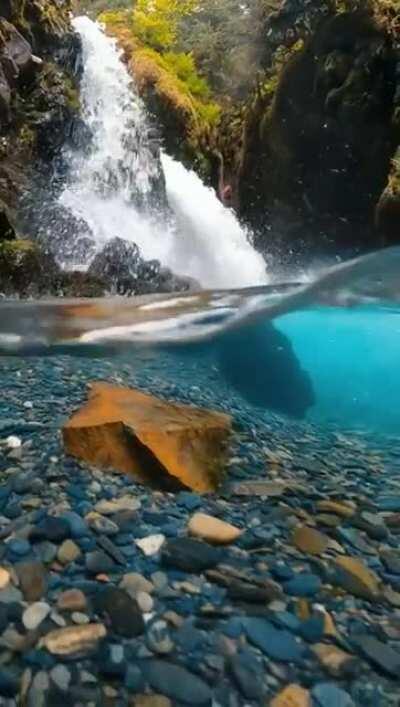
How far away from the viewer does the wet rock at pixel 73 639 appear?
52.7 inches

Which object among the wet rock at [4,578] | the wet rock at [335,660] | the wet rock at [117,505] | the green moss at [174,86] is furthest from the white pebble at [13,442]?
the green moss at [174,86]

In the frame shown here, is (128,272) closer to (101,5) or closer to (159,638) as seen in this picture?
(159,638)

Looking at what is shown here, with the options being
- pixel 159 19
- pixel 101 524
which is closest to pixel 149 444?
pixel 101 524

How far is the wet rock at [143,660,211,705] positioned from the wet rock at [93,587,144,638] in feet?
0.39

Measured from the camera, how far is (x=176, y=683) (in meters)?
1.28

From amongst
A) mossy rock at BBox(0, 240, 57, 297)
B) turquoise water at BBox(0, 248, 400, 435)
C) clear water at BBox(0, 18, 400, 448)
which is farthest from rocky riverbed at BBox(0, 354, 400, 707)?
mossy rock at BBox(0, 240, 57, 297)

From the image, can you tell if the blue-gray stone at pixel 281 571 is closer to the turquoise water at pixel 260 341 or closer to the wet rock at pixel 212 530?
the wet rock at pixel 212 530

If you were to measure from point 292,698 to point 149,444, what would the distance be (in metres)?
1.17

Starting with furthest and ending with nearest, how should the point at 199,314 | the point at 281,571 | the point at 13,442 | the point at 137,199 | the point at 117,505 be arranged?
the point at 137,199 < the point at 199,314 < the point at 13,442 < the point at 117,505 < the point at 281,571

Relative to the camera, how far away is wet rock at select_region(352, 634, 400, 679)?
137 centimetres

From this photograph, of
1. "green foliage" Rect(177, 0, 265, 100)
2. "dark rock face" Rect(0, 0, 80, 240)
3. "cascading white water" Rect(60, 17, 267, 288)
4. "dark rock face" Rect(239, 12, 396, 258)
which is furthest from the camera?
"green foliage" Rect(177, 0, 265, 100)

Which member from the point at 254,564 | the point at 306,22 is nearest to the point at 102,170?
the point at 306,22

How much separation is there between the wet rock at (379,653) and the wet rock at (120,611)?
0.61 meters

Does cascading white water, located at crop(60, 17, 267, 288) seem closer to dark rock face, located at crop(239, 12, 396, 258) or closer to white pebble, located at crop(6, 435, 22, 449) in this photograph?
dark rock face, located at crop(239, 12, 396, 258)
